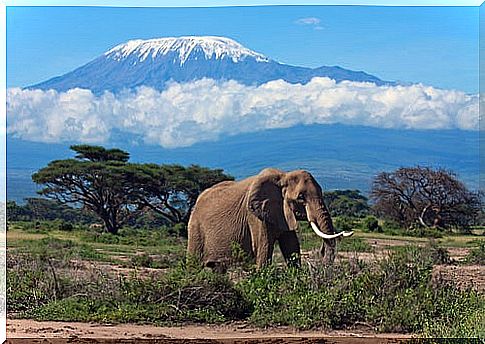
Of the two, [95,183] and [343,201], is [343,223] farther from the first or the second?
[95,183]

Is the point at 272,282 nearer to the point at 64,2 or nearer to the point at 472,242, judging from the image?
the point at 472,242

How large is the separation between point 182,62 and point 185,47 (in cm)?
20

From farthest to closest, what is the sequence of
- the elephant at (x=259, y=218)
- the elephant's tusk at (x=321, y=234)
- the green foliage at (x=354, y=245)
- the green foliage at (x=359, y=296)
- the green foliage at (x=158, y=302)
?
the green foliage at (x=354, y=245)
the elephant at (x=259, y=218)
the elephant's tusk at (x=321, y=234)
the green foliage at (x=158, y=302)
the green foliage at (x=359, y=296)

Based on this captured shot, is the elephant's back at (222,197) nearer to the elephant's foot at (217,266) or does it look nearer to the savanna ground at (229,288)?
the savanna ground at (229,288)

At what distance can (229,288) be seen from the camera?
36.4ft

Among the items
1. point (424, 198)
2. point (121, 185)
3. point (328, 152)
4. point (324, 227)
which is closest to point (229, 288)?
point (324, 227)

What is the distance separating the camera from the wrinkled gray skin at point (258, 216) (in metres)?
11.3

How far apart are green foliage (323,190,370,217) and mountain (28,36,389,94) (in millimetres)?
1136

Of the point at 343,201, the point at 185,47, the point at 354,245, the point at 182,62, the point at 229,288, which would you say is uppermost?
the point at 185,47

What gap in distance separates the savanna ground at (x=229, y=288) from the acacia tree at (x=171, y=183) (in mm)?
286

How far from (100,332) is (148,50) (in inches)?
111

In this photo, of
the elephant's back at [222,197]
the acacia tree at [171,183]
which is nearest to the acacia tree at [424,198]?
the elephant's back at [222,197]

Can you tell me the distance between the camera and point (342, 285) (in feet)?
36.5

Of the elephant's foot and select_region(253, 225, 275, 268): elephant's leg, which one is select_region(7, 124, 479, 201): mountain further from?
the elephant's foot
